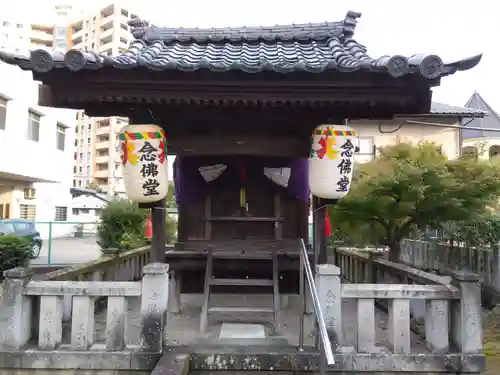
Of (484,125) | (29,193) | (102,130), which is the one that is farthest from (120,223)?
(102,130)

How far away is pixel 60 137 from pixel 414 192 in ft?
76.4

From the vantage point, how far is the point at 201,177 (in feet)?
27.5

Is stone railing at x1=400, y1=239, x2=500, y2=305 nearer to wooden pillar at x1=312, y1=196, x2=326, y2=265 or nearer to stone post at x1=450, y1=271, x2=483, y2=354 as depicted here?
stone post at x1=450, y1=271, x2=483, y2=354

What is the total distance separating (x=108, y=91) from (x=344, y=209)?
23.4 ft

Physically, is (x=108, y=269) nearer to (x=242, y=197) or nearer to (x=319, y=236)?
(x=242, y=197)

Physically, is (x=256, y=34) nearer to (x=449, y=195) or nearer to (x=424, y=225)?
(x=449, y=195)

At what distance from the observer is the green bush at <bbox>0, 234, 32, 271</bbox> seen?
13109 mm

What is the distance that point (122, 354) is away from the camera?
5.11 metres

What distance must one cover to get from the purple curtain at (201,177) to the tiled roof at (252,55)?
7.09 ft

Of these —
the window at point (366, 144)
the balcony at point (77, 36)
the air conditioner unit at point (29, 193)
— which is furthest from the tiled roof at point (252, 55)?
the balcony at point (77, 36)

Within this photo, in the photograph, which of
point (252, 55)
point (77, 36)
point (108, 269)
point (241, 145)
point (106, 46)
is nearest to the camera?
point (241, 145)

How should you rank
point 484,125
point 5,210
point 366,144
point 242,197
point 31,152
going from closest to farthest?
point 242,197, point 31,152, point 5,210, point 366,144, point 484,125

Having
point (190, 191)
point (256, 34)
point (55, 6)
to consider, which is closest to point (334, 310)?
point (190, 191)

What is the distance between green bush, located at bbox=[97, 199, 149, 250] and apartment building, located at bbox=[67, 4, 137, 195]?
5420 centimetres
